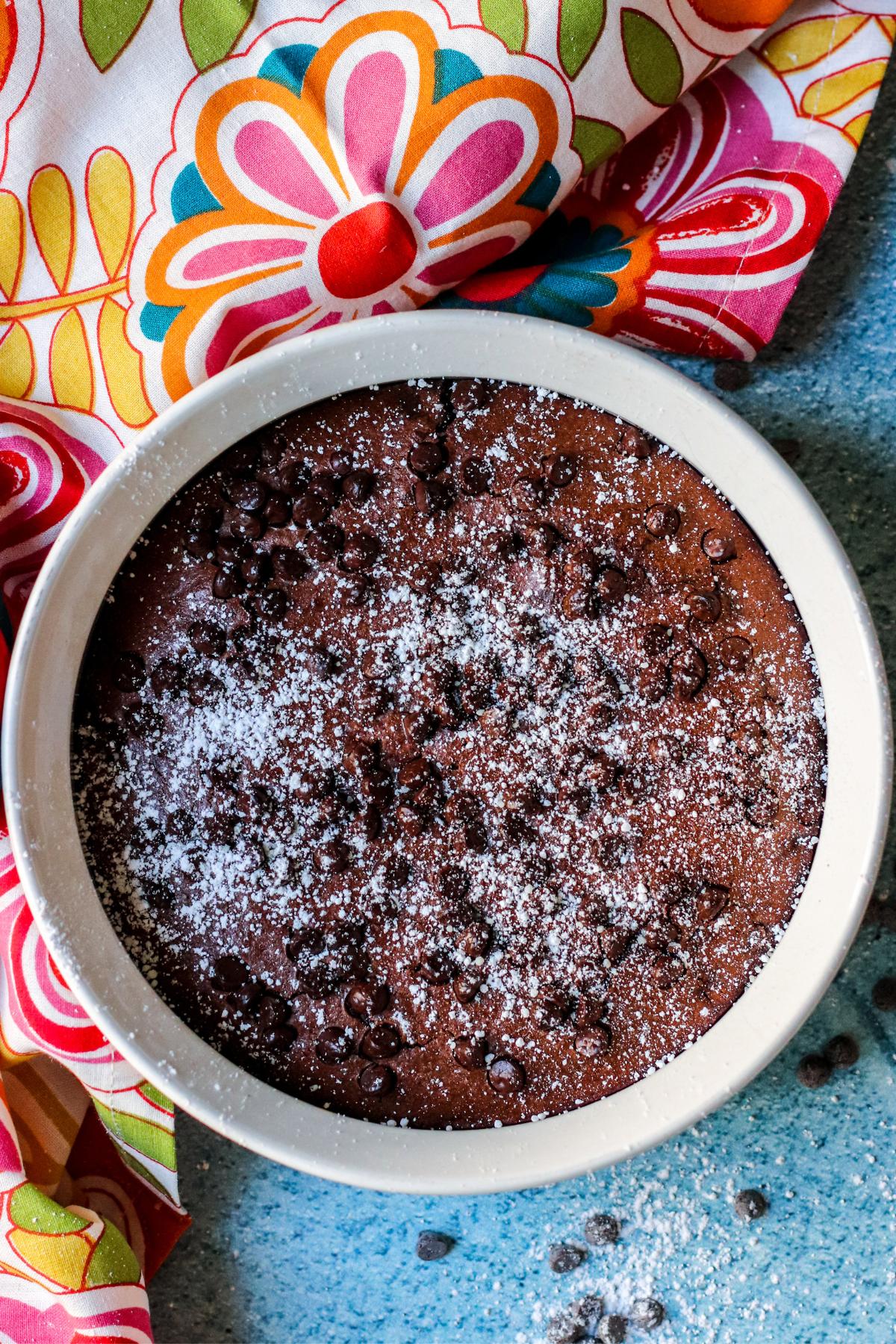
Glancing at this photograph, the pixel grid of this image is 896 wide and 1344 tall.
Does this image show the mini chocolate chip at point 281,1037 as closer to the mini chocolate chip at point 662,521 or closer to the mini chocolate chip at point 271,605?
the mini chocolate chip at point 271,605

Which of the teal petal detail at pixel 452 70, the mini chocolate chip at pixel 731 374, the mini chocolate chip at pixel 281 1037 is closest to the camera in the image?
the teal petal detail at pixel 452 70

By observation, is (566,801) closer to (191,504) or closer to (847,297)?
(191,504)

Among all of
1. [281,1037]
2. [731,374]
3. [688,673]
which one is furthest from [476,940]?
[731,374]

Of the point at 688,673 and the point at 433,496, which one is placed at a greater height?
the point at 433,496

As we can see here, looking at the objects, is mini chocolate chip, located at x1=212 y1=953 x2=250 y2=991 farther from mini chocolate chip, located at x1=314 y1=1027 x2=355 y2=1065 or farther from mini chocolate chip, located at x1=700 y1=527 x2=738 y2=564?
mini chocolate chip, located at x1=700 y1=527 x2=738 y2=564

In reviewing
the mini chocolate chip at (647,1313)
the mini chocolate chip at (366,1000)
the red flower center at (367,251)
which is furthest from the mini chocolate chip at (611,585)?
the mini chocolate chip at (647,1313)

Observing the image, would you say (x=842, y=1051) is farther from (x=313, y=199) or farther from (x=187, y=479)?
(x=313, y=199)
